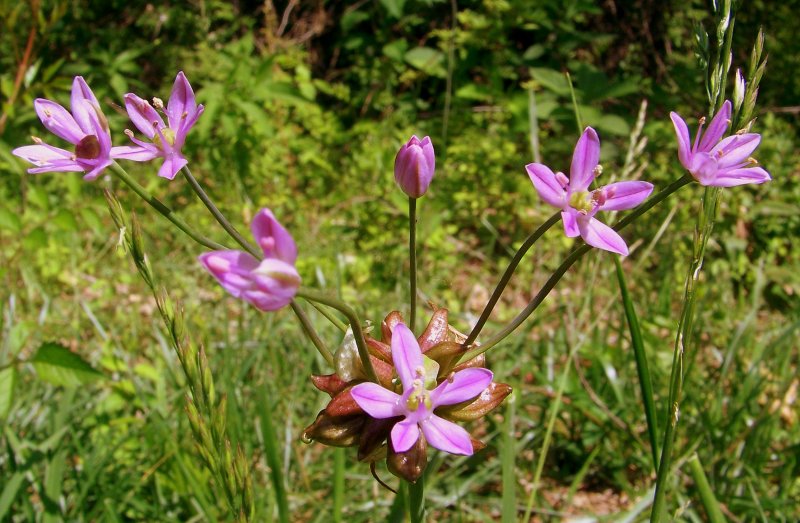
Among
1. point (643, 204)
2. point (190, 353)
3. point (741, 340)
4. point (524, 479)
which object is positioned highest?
point (643, 204)

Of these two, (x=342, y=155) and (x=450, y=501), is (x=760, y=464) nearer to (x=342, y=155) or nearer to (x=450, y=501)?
(x=450, y=501)

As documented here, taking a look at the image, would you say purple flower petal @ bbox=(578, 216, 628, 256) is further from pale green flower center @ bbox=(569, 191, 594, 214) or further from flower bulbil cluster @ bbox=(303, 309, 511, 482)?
flower bulbil cluster @ bbox=(303, 309, 511, 482)

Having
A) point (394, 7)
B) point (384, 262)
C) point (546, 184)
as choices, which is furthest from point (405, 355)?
point (394, 7)

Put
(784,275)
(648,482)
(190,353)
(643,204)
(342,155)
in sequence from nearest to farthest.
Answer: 1. (190,353)
2. (643,204)
3. (648,482)
4. (784,275)
5. (342,155)

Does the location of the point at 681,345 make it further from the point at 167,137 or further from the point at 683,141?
the point at 167,137

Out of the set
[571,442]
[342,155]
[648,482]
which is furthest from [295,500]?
[342,155]

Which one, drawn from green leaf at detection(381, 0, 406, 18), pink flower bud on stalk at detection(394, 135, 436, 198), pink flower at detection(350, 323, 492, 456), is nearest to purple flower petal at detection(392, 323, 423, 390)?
pink flower at detection(350, 323, 492, 456)

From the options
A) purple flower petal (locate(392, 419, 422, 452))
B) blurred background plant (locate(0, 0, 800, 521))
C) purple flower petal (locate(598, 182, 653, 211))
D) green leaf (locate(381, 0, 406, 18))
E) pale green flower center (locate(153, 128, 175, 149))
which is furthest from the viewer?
green leaf (locate(381, 0, 406, 18))
